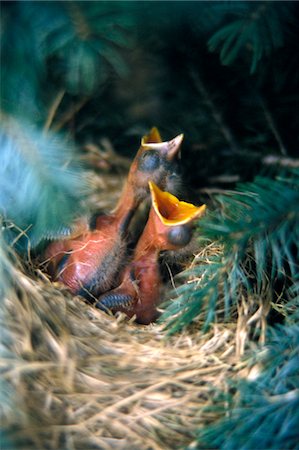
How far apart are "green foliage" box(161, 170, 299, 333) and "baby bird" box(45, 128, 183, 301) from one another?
137 millimetres

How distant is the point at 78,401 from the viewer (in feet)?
2.65

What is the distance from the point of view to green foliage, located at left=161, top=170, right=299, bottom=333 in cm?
81

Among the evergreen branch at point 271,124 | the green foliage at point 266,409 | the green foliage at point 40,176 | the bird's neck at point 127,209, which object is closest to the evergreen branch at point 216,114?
the evergreen branch at point 271,124

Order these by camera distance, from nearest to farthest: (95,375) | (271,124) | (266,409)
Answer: (266,409) → (95,375) → (271,124)

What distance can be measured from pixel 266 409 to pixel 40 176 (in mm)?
402

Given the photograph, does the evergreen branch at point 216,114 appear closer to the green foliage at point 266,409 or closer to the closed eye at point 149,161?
the closed eye at point 149,161

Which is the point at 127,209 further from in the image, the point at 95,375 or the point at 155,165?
the point at 95,375

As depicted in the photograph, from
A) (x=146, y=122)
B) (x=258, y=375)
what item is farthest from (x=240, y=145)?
(x=258, y=375)

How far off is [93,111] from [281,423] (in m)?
0.66

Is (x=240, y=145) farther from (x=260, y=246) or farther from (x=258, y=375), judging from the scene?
(x=258, y=375)

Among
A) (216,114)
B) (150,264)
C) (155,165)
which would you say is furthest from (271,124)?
(150,264)

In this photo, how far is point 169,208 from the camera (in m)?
1.08

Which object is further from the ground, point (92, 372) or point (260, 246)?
point (260, 246)

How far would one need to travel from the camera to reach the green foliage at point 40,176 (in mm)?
859
